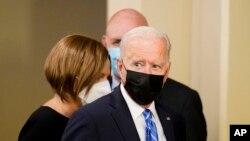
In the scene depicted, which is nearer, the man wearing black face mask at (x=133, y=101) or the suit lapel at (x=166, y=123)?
the man wearing black face mask at (x=133, y=101)

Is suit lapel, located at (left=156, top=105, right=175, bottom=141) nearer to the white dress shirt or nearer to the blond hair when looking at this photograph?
the white dress shirt

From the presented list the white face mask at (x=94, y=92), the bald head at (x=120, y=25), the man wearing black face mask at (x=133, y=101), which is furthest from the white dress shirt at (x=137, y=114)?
the bald head at (x=120, y=25)

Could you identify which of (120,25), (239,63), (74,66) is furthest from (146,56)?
(239,63)

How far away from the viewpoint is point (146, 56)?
1.28 metres

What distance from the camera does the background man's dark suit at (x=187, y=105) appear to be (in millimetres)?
1616

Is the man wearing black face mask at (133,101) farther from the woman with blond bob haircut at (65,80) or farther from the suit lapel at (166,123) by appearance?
the woman with blond bob haircut at (65,80)

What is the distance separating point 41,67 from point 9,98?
31 cm

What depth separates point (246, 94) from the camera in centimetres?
224

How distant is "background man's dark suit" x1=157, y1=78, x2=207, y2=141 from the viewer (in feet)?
5.30

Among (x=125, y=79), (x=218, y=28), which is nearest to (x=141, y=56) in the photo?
(x=125, y=79)

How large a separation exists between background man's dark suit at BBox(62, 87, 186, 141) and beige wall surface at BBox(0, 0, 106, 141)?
1539 mm

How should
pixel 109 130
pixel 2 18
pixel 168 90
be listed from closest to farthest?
pixel 109 130
pixel 168 90
pixel 2 18

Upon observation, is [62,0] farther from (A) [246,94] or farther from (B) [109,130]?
(B) [109,130]

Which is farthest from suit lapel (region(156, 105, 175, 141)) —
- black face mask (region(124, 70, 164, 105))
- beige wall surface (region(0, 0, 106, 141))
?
beige wall surface (region(0, 0, 106, 141))
